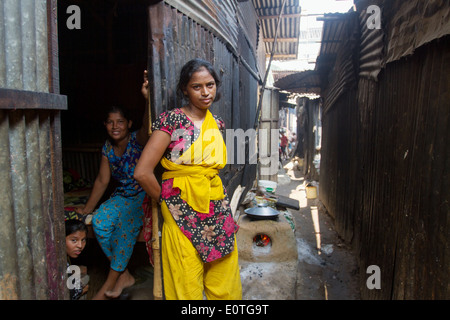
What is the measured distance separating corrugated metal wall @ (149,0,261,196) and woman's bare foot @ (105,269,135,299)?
1.70 m

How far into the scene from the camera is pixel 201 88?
2320mm

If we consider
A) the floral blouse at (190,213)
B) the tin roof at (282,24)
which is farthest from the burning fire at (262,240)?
the tin roof at (282,24)

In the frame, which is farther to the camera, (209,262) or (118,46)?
(118,46)

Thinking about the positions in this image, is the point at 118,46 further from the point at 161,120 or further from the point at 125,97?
the point at 161,120

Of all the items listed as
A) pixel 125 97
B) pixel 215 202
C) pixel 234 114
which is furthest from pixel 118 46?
pixel 215 202

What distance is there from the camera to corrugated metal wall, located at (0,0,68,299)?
1.31m

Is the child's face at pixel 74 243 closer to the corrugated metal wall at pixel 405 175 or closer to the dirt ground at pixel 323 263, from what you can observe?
the corrugated metal wall at pixel 405 175

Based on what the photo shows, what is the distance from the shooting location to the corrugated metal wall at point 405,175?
7.32 ft

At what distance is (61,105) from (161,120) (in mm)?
724

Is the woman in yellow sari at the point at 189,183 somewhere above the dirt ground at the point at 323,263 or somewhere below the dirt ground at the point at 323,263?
above

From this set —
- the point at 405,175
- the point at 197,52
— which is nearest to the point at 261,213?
the point at 405,175

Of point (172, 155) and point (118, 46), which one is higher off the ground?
point (118, 46)

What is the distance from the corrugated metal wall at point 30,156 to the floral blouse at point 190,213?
30.1 inches

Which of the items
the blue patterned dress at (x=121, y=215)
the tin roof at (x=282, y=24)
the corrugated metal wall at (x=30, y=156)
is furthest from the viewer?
the tin roof at (x=282, y=24)
